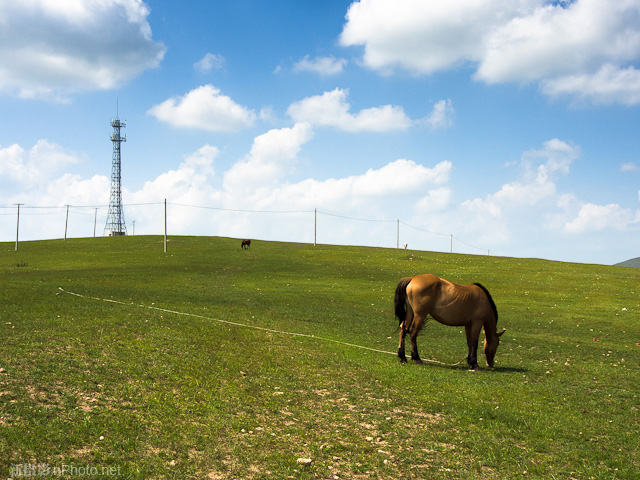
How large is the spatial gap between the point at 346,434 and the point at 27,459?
4886 mm

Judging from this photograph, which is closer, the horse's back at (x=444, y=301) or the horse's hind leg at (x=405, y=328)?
the horse's back at (x=444, y=301)

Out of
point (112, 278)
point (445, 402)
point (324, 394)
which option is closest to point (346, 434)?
point (324, 394)

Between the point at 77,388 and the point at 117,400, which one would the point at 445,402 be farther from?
the point at 77,388

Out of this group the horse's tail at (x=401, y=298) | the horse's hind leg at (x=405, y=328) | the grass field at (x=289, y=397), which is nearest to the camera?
the grass field at (x=289, y=397)

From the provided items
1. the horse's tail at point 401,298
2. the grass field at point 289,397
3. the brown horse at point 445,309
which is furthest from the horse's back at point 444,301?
the grass field at point 289,397

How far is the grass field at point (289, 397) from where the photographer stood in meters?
6.86

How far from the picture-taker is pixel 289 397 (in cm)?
980

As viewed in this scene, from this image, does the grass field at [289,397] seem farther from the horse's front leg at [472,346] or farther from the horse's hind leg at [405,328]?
the horse's front leg at [472,346]

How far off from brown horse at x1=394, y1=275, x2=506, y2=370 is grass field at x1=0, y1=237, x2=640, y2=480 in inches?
34.4

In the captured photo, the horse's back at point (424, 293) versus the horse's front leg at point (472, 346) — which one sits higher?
the horse's back at point (424, 293)

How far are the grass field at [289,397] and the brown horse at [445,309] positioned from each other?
0.87 metres

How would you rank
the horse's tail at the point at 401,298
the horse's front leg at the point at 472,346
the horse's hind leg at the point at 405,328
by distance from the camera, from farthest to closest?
the horse's tail at the point at 401,298
the horse's hind leg at the point at 405,328
the horse's front leg at the point at 472,346

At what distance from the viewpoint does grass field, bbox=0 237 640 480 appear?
6855mm

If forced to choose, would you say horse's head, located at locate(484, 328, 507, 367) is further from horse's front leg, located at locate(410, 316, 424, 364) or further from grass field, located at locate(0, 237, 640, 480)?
horse's front leg, located at locate(410, 316, 424, 364)
